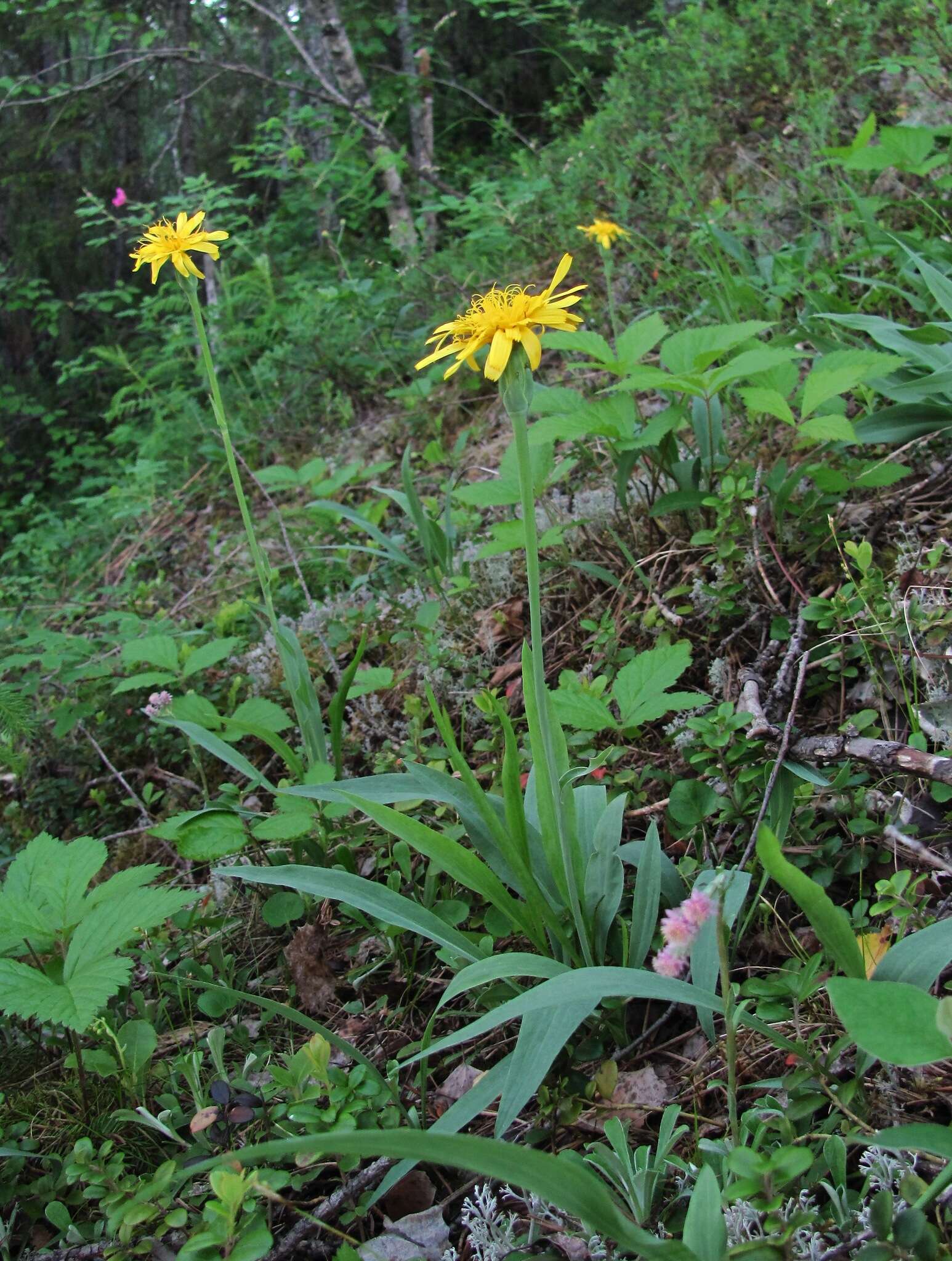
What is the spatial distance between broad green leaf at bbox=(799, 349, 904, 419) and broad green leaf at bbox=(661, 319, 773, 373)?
0.15 metres

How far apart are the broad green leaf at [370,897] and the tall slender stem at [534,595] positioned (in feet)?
0.58

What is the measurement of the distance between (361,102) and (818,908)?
518 centimetres

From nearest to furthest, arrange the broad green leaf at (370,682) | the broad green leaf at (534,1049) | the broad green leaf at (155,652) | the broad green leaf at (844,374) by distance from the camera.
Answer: the broad green leaf at (534,1049), the broad green leaf at (844,374), the broad green leaf at (370,682), the broad green leaf at (155,652)

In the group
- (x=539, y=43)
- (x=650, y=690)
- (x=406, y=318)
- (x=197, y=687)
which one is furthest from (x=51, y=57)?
(x=650, y=690)

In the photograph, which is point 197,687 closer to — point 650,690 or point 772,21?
point 650,690

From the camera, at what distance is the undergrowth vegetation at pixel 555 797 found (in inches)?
35.6

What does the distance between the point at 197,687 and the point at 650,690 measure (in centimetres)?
135

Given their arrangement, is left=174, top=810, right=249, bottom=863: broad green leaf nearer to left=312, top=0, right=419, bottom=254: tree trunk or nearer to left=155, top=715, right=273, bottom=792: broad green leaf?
left=155, top=715, right=273, bottom=792: broad green leaf

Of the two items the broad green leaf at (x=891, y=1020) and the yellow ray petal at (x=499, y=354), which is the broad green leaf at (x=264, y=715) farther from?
the broad green leaf at (x=891, y=1020)

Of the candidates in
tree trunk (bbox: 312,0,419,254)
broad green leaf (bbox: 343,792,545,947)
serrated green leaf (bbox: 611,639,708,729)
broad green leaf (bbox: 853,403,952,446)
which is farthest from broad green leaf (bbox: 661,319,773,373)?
tree trunk (bbox: 312,0,419,254)

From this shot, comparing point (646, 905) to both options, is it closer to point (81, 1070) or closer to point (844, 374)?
point (81, 1070)

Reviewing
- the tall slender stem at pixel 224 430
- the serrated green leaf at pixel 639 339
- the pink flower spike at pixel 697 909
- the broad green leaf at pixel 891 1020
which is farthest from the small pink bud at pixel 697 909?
the serrated green leaf at pixel 639 339

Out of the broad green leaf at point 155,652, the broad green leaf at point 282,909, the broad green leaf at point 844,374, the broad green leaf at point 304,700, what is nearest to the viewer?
the broad green leaf at point 282,909

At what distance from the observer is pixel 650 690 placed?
4.41 feet
